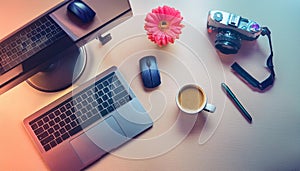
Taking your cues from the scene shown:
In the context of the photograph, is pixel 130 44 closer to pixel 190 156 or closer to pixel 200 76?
pixel 200 76

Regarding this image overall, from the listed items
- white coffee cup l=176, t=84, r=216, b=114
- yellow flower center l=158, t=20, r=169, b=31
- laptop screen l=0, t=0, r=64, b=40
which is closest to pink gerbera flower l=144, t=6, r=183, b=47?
yellow flower center l=158, t=20, r=169, b=31

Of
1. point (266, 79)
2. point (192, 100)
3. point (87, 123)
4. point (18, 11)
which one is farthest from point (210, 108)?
point (18, 11)

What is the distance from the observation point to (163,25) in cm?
92

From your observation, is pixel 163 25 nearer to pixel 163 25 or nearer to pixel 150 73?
pixel 163 25

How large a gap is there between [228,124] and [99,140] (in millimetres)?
293

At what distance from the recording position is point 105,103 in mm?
877

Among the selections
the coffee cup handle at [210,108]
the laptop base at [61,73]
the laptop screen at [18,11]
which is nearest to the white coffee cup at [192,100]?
the coffee cup handle at [210,108]

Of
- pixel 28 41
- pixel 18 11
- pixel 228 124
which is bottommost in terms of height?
pixel 228 124

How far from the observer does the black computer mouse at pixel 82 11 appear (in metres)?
0.81

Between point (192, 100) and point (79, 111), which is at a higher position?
point (79, 111)

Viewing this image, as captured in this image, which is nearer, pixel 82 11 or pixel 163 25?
pixel 82 11

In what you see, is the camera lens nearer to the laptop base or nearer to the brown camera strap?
the brown camera strap

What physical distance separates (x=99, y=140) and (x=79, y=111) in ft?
0.27

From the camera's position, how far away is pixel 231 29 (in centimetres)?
91
